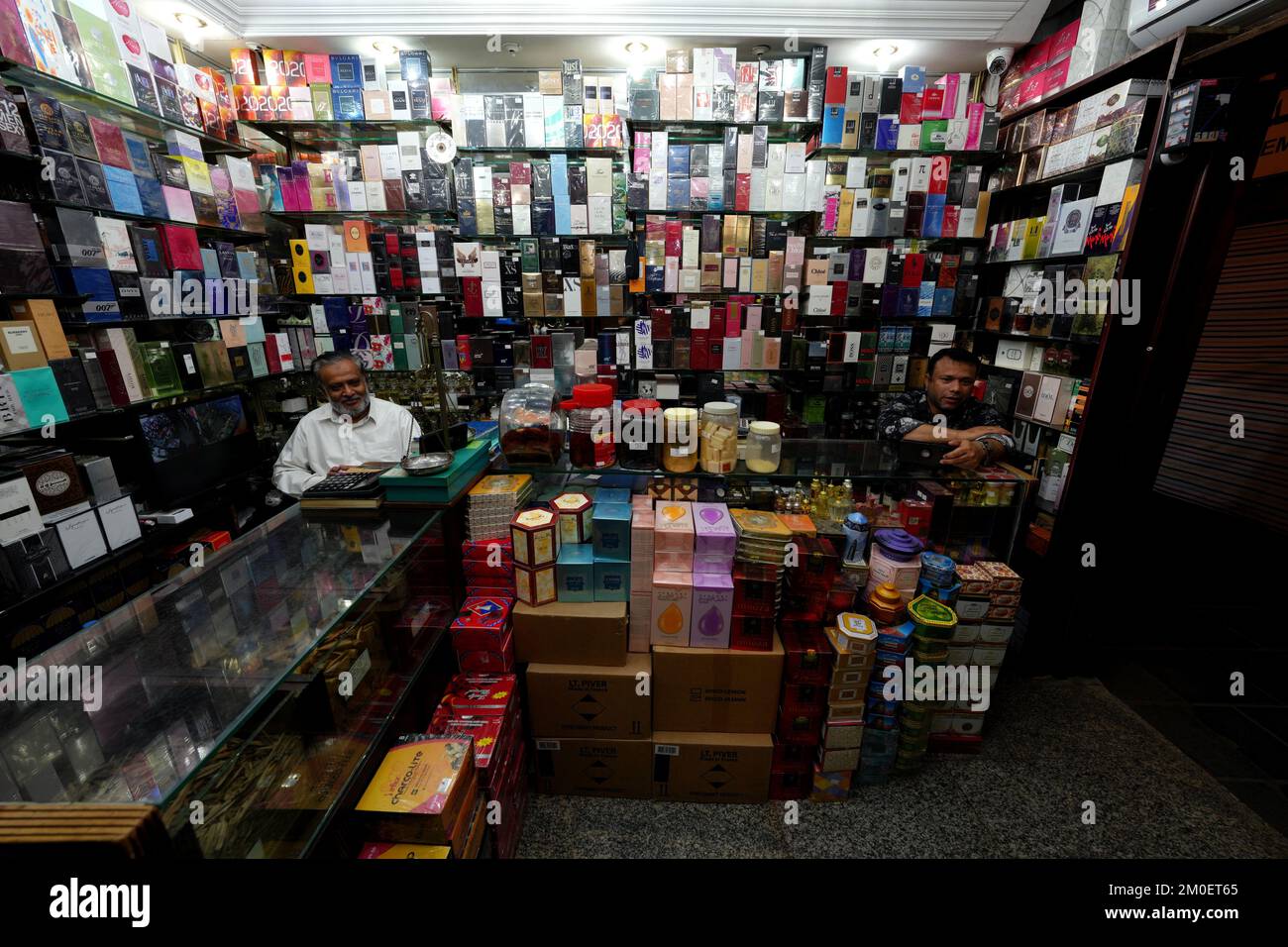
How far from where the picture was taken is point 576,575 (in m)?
1.90

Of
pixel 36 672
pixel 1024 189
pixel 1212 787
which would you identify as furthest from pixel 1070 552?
pixel 36 672

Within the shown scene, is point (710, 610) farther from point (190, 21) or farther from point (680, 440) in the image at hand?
point (190, 21)

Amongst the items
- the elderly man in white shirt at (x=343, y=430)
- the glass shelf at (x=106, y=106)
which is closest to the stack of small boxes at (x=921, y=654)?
the elderly man in white shirt at (x=343, y=430)

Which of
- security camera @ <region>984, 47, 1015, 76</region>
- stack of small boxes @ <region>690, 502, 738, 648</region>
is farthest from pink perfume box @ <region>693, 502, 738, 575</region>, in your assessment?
security camera @ <region>984, 47, 1015, 76</region>

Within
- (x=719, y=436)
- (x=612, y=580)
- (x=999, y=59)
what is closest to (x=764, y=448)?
(x=719, y=436)

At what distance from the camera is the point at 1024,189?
331 centimetres

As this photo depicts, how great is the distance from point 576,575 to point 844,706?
116 cm

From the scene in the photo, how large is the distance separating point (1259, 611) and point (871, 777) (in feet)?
10.8

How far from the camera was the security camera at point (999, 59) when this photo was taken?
10.6ft

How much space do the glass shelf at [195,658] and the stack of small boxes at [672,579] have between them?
2.76 ft

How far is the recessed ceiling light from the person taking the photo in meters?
2.96

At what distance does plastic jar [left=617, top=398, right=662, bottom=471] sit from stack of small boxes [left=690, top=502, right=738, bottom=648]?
32 cm

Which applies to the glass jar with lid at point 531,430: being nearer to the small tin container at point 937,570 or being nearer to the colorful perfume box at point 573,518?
Answer: the colorful perfume box at point 573,518
